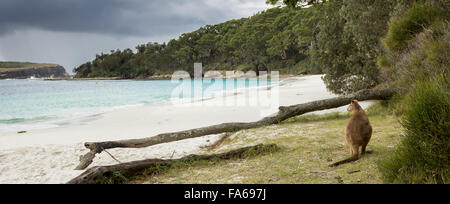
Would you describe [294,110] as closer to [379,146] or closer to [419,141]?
[379,146]

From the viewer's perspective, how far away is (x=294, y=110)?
7.49 meters

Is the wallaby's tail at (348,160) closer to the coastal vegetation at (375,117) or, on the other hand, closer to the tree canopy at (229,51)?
the coastal vegetation at (375,117)

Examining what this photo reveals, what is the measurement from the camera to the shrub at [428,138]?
2262 millimetres

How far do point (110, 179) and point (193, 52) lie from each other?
337ft

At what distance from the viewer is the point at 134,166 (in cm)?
388

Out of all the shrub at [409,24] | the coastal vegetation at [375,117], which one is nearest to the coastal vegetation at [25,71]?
the coastal vegetation at [375,117]

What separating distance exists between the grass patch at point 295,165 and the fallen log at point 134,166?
108 millimetres

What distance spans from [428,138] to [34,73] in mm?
203453

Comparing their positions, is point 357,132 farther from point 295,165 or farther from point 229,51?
point 229,51

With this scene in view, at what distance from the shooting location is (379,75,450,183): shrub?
2.26 metres

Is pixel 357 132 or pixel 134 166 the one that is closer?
pixel 357 132

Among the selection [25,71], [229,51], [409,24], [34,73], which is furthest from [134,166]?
[34,73]

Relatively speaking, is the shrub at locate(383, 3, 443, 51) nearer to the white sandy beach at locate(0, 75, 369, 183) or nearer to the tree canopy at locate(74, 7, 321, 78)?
the white sandy beach at locate(0, 75, 369, 183)
